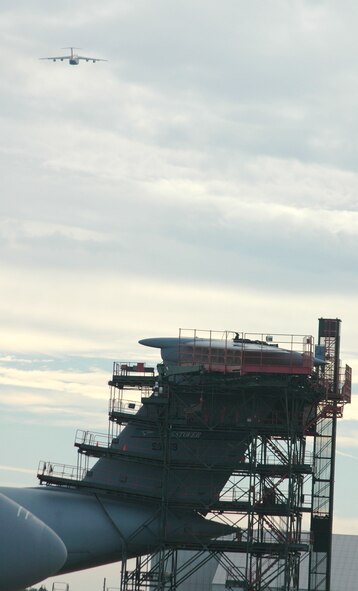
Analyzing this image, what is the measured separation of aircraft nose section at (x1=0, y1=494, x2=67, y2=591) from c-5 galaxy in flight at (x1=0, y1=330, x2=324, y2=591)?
56.2 feet

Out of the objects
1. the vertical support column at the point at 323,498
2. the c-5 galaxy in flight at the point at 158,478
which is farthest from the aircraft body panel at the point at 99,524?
the vertical support column at the point at 323,498

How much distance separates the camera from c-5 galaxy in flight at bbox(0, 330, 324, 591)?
86625mm

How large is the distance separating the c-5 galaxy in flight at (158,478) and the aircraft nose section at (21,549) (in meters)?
17.1

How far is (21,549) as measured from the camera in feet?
216

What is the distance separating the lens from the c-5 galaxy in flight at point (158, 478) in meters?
86.6

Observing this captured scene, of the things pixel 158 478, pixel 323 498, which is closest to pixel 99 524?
pixel 158 478

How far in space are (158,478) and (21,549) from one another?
24945 mm

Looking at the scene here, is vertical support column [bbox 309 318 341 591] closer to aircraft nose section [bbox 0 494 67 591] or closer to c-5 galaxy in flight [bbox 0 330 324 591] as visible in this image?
c-5 galaxy in flight [bbox 0 330 324 591]

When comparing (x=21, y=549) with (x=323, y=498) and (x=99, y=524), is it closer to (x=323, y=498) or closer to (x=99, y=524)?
(x=99, y=524)

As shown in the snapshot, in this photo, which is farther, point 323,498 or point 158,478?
point 323,498

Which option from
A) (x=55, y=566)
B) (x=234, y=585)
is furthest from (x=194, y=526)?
(x=55, y=566)

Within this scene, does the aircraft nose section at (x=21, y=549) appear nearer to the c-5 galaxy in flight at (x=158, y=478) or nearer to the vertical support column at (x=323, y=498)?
the c-5 galaxy in flight at (x=158, y=478)

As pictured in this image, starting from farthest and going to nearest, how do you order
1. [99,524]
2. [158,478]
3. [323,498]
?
[323,498], [158,478], [99,524]

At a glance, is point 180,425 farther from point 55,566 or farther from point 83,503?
point 55,566
